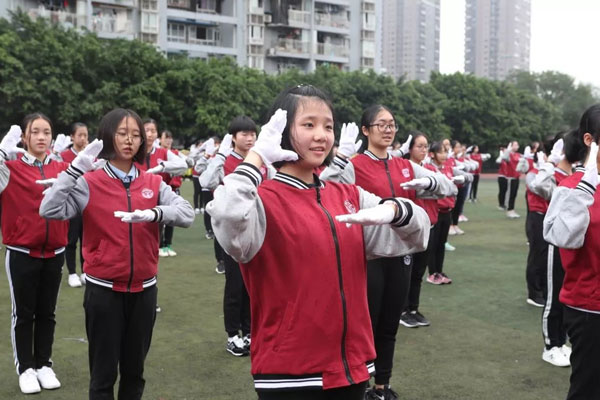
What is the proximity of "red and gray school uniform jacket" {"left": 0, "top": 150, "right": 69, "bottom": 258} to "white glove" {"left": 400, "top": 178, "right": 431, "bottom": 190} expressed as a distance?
214cm

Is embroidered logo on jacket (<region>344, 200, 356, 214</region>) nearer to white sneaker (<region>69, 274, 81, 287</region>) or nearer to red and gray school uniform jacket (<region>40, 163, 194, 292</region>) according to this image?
red and gray school uniform jacket (<region>40, 163, 194, 292</region>)

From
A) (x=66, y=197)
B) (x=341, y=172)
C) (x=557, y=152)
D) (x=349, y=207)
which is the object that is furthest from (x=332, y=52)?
(x=349, y=207)

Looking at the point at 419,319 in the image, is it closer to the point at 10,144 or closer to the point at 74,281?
the point at 10,144

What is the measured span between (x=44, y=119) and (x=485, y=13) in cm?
8253

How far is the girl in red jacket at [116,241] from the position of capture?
3133 mm

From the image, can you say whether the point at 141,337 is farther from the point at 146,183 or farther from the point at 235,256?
the point at 235,256

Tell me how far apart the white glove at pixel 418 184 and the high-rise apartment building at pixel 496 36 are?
7897 cm

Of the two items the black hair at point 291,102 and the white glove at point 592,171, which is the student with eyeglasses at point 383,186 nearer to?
the white glove at point 592,171

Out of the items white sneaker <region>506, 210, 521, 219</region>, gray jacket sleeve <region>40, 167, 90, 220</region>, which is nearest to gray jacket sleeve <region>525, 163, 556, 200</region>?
gray jacket sleeve <region>40, 167, 90, 220</region>

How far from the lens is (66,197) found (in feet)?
10.4

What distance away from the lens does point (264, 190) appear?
6.73 ft

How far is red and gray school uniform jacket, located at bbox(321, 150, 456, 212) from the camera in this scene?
4129 mm

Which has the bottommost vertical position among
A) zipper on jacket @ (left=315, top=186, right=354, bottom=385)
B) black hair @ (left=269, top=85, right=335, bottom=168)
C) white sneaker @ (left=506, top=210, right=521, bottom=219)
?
white sneaker @ (left=506, top=210, right=521, bottom=219)

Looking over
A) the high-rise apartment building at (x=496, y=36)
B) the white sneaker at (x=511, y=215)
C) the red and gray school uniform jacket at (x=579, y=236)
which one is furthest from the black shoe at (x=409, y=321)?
the high-rise apartment building at (x=496, y=36)
